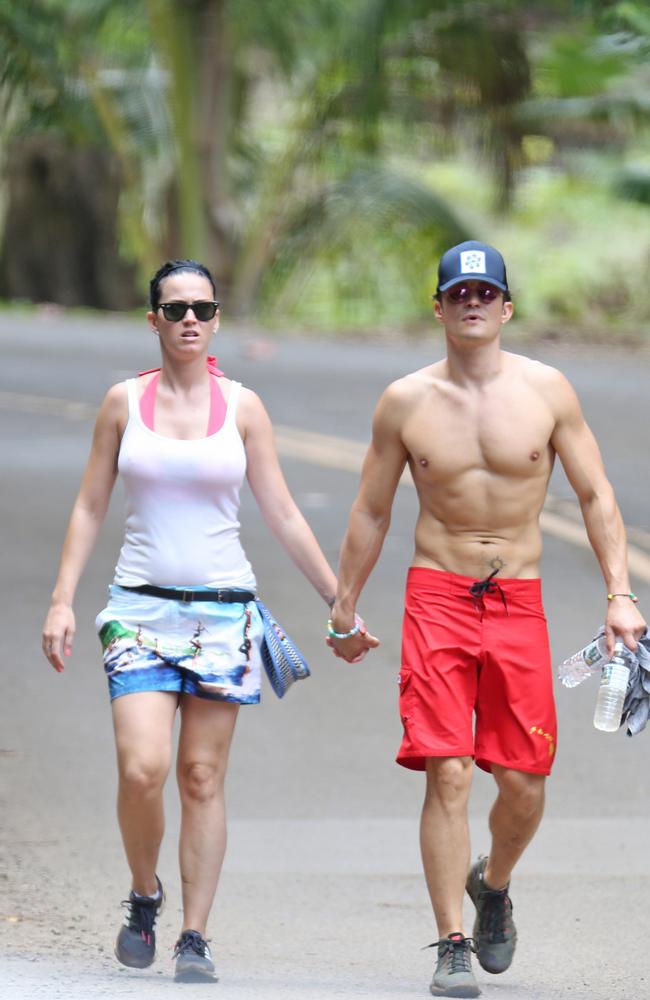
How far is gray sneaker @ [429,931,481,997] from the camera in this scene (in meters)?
5.35

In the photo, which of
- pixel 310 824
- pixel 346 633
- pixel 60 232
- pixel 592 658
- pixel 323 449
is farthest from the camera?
pixel 60 232

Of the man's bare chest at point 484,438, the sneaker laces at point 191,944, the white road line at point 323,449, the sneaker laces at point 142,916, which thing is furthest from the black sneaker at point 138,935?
the white road line at point 323,449

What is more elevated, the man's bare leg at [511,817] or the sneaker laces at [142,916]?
the man's bare leg at [511,817]

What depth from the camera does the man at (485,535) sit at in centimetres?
570

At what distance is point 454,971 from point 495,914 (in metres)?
0.55

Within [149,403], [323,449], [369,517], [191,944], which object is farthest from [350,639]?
[323,449]

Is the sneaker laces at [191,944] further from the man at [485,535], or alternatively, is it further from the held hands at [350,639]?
the held hands at [350,639]

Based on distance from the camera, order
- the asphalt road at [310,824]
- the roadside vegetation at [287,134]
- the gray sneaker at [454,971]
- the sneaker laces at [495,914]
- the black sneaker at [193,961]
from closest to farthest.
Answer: the gray sneaker at [454,971]
the black sneaker at [193,961]
the sneaker laces at [495,914]
the asphalt road at [310,824]
the roadside vegetation at [287,134]

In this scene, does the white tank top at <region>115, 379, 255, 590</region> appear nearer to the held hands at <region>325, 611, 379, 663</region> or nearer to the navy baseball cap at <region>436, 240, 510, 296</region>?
the held hands at <region>325, 611, 379, 663</region>

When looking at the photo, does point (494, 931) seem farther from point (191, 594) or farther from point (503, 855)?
point (191, 594)

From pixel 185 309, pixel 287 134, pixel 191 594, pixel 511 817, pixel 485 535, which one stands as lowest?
pixel 511 817

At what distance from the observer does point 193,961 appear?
18.0 ft

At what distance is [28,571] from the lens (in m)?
11.6

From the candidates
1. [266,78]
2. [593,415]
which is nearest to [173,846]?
[593,415]
